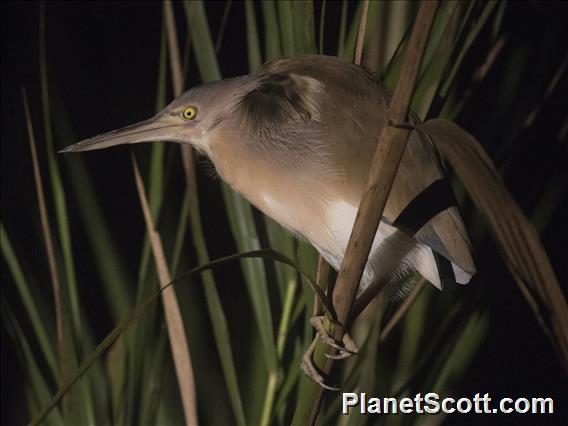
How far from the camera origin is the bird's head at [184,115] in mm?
805

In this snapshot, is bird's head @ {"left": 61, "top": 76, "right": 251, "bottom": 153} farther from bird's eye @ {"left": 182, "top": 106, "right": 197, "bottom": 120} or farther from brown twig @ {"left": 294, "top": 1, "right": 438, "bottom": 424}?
brown twig @ {"left": 294, "top": 1, "right": 438, "bottom": 424}

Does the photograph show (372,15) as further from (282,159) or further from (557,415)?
(557,415)

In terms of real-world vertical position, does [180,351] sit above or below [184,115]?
below

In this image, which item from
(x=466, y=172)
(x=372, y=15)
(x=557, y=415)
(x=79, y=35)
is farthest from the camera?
(x=79, y=35)

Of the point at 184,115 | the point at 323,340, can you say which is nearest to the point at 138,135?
the point at 184,115

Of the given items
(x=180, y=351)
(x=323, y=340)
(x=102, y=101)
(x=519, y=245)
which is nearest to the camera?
(x=519, y=245)

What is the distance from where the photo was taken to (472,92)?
0.77m

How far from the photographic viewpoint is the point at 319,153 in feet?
2.53

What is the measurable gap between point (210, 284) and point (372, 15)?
297mm

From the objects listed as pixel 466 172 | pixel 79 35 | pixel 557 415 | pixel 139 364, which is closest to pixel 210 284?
pixel 139 364

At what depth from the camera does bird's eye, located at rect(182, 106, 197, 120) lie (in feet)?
2.68

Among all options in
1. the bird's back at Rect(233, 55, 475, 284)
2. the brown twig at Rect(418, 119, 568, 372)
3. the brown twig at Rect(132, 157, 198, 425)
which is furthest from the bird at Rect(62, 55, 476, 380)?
the brown twig at Rect(418, 119, 568, 372)

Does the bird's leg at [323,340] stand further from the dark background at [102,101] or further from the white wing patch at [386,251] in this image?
the dark background at [102,101]

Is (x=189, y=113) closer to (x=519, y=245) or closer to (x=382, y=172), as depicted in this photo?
(x=382, y=172)
